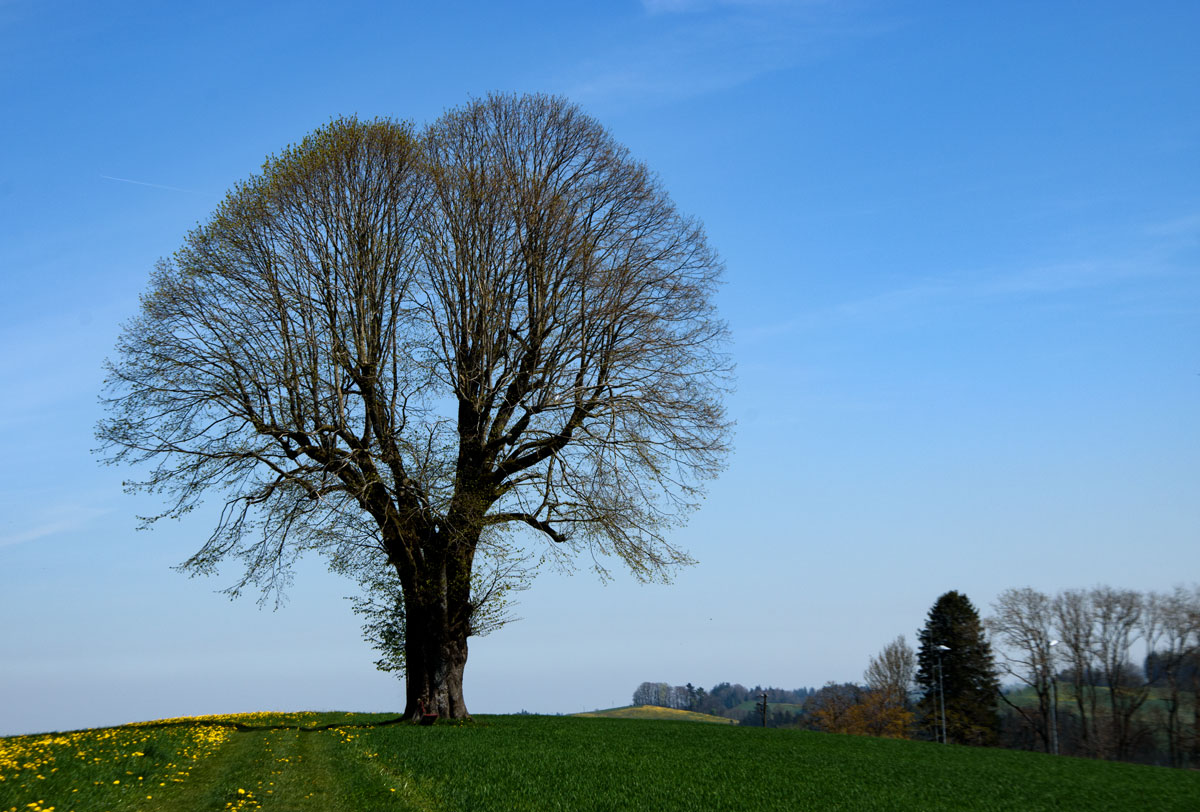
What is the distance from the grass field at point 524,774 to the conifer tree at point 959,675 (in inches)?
1766

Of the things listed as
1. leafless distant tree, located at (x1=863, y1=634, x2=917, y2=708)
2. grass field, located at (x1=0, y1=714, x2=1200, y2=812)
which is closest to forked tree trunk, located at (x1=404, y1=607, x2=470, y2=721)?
grass field, located at (x1=0, y1=714, x2=1200, y2=812)

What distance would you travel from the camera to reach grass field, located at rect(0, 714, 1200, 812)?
14.0 meters

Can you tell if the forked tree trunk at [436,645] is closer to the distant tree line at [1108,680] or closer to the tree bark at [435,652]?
the tree bark at [435,652]

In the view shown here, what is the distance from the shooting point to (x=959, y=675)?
71.8m

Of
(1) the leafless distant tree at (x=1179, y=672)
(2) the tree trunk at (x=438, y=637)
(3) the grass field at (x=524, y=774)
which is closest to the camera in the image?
(3) the grass field at (x=524, y=774)

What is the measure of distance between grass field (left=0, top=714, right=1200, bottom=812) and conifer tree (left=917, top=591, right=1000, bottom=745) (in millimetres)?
44856

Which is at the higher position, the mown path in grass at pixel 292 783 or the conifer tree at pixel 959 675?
the mown path in grass at pixel 292 783

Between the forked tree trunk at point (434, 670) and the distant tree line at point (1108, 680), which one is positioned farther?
the distant tree line at point (1108, 680)

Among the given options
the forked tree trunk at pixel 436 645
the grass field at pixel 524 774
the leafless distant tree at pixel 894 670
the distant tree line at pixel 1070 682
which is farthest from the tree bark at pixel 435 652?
the leafless distant tree at pixel 894 670

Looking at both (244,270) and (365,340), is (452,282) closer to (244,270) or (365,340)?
(365,340)

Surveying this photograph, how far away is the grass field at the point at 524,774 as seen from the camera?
14.0 metres

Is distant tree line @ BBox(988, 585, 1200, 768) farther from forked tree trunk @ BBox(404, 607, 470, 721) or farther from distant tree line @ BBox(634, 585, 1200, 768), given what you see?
forked tree trunk @ BBox(404, 607, 470, 721)

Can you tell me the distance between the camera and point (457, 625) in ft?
91.4

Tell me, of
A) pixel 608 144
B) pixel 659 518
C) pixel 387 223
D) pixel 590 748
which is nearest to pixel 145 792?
pixel 590 748
